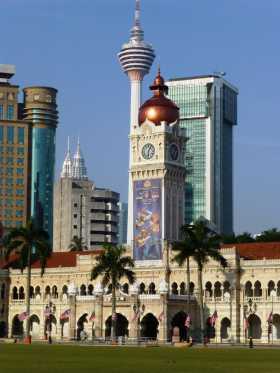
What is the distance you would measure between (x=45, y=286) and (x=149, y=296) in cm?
2650

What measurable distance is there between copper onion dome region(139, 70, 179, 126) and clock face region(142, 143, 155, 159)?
3.29 metres

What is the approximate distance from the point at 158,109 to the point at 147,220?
15914 millimetres

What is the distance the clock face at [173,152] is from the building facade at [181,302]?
14389mm

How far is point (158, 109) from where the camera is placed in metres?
144

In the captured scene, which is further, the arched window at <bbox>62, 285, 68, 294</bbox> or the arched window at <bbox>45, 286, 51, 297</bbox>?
the arched window at <bbox>45, 286, 51, 297</bbox>

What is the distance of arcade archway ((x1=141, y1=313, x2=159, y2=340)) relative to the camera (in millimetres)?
128125

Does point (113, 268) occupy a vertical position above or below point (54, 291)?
above

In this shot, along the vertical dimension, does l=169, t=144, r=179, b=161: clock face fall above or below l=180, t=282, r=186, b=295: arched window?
above

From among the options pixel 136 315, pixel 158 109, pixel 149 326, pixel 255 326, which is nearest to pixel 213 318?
pixel 255 326

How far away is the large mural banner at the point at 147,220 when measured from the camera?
140 meters

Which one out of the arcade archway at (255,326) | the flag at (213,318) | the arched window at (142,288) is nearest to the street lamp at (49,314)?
the arched window at (142,288)

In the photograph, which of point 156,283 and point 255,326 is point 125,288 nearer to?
point 156,283

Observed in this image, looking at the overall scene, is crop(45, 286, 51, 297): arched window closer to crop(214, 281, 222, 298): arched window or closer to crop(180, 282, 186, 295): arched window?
crop(180, 282, 186, 295): arched window

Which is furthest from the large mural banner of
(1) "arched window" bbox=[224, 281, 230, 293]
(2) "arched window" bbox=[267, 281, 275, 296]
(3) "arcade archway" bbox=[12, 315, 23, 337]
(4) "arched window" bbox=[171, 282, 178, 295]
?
(3) "arcade archway" bbox=[12, 315, 23, 337]
